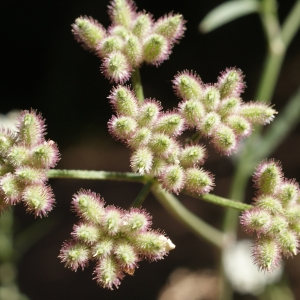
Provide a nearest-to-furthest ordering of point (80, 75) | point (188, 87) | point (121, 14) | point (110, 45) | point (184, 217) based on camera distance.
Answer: point (188, 87) < point (110, 45) < point (121, 14) < point (184, 217) < point (80, 75)

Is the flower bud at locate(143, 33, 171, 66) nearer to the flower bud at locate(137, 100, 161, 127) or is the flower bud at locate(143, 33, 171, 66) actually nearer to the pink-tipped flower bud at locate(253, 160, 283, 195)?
Answer: the flower bud at locate(137, 100, 161, 127)

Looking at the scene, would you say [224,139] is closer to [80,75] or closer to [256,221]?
[256,221]

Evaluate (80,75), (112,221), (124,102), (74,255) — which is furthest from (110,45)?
(80,75)

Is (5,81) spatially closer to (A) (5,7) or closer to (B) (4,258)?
(A) (5,7)

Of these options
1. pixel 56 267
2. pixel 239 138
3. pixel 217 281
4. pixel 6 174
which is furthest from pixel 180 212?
pixel 56 267

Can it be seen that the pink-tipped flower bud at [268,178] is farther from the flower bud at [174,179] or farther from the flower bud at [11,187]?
the flower bud at [11,187]

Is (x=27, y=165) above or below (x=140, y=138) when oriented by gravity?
below

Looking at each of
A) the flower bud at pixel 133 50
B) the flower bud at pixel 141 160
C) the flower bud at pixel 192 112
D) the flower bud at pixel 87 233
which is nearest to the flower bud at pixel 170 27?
the flower bud at pixel 133 50
